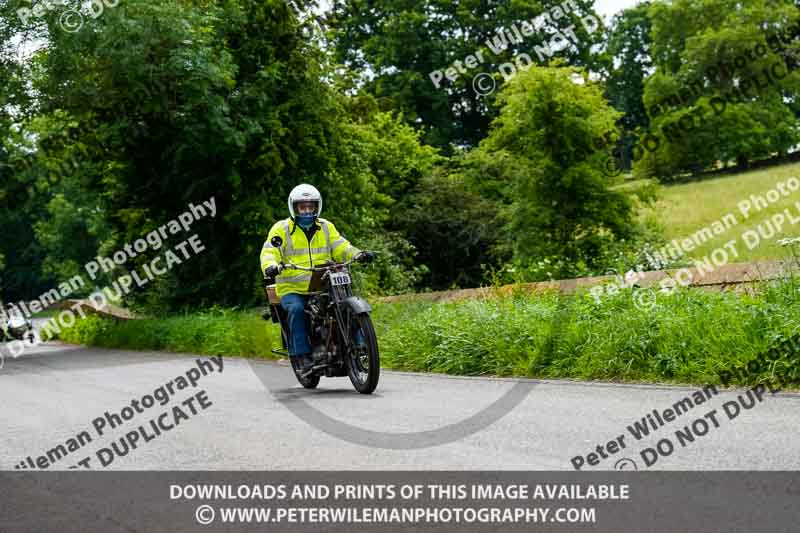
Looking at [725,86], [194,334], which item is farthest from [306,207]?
[725,86]

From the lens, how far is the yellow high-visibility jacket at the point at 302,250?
10250 mm

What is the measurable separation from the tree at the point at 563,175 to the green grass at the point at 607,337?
753 cm

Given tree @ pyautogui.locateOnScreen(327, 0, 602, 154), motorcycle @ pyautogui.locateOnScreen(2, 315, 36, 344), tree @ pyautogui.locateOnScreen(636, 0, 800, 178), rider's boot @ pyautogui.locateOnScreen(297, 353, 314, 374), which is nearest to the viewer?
rider's boot @ pyautogui.locateOnScreen(297, 353, 314, 374)

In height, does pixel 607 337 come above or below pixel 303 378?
below

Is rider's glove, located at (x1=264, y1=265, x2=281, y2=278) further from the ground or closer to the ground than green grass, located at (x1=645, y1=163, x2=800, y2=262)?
further from the ground

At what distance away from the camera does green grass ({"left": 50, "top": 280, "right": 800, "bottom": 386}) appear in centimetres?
895

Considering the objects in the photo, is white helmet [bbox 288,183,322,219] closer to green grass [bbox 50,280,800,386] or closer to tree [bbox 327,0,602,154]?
green grass [bbox 50,280,800,386]

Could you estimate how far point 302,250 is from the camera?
33.7 feet

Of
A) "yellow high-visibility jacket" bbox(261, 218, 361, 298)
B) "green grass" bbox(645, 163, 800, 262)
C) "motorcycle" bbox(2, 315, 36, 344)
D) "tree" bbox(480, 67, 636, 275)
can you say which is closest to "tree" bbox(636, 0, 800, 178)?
"green grass" bbox(645, 163, 800, 262)

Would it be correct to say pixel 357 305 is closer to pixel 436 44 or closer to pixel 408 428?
pixel 408 428

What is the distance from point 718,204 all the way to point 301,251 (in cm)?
3044

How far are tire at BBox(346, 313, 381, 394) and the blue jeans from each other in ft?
1.87

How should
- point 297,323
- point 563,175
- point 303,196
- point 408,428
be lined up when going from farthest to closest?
point 563,175 < point 297,323 < point 303,196 < point 408,428

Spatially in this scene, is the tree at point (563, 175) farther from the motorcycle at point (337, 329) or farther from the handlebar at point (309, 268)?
the handlebar at point (309, 268)
